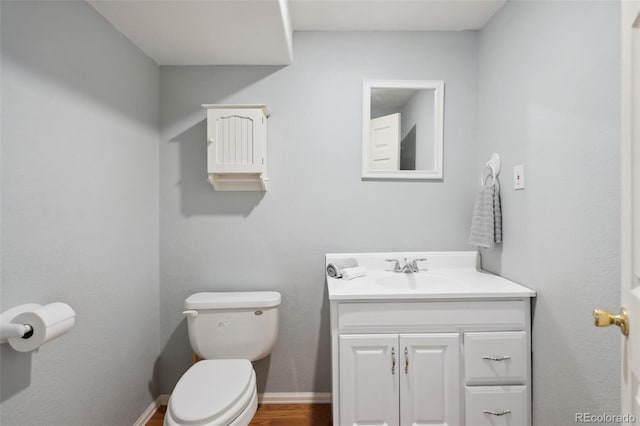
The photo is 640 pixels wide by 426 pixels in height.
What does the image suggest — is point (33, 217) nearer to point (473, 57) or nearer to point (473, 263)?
point (473, 263)

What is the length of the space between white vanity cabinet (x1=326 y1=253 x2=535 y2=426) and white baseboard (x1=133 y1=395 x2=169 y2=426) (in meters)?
1.13

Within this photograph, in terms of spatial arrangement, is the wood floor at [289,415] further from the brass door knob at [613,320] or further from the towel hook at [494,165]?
the towel hook at [494,165]

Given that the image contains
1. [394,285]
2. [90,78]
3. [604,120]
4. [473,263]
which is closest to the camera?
[604,120]

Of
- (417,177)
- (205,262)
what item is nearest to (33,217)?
(205,262)

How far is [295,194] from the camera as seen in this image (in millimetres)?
1850

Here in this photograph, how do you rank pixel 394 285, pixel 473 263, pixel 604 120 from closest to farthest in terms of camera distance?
pixel 604 120 < pixel 394 285 < pixel 473 263

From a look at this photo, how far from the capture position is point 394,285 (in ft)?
5.41

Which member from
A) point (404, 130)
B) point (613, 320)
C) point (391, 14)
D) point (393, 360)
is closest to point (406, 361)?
point (393, 360)

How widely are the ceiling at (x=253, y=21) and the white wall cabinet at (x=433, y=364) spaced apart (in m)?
1.42

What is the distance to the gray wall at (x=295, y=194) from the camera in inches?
72.6

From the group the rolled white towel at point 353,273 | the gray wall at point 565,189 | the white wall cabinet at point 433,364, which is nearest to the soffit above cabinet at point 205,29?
the gray wall at point 565,189

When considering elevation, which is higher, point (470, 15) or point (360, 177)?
point (470, 15)

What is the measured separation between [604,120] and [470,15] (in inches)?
43.5

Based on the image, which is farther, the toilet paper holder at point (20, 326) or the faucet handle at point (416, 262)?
the faucet handle at point (416, 262)
